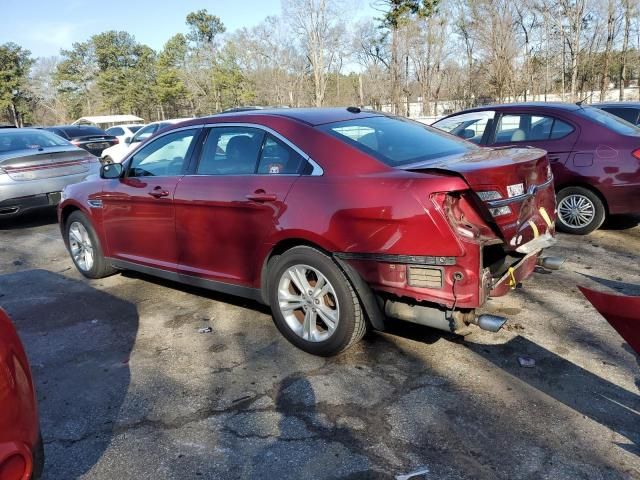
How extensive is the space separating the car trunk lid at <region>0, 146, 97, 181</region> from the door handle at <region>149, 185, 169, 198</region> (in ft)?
14.9

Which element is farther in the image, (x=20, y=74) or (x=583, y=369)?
(x=20, y=74)

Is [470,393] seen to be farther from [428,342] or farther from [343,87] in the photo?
[343,87]

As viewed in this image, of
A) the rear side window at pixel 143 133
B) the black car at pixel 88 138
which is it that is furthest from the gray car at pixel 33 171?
the rear side window at pixel 143 133

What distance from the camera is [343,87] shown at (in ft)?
188

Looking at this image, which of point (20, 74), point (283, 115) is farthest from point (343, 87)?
point (283, 115)

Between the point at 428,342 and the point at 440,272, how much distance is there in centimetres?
98

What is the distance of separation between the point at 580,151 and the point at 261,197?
4286mm

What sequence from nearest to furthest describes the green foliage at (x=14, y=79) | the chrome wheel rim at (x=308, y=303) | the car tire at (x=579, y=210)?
the chrome wheel rim at (x=308, y=303), the car tire at (x=579, y=210), the green foliage at (x=14, y=79)

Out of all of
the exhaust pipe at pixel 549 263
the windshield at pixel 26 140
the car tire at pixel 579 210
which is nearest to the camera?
the exhaust pipe at pixel 549 263

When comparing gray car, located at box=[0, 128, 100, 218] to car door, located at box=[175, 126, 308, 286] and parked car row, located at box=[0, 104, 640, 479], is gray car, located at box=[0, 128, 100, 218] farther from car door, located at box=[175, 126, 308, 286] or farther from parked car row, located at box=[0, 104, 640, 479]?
car door, located at box=[175, 126, 308, 286]

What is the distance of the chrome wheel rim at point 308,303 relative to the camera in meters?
3.48

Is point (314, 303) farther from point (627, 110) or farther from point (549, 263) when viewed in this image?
point (627, 110)

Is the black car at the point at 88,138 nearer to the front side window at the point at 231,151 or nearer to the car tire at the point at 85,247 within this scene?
the car tire at the point at 85,247

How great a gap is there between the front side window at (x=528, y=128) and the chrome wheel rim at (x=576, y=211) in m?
0.78
